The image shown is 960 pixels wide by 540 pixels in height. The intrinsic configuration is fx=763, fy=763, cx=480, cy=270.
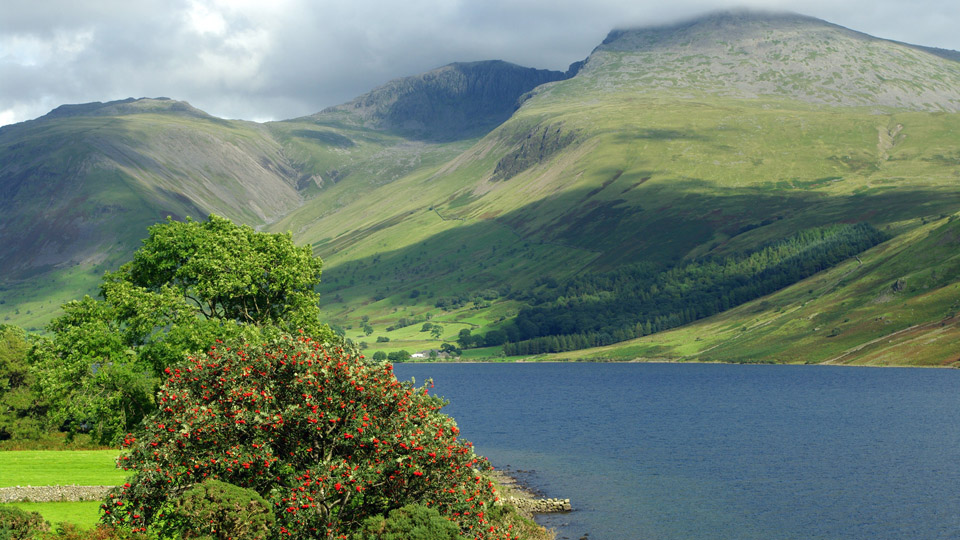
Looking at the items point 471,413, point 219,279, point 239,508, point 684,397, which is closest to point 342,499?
point 239,508

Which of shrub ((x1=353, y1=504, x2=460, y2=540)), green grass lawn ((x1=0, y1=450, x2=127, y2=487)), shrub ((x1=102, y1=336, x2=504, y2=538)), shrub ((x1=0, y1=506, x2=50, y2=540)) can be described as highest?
shrub ((x1=102, y1=336, x2=504, y2=538))

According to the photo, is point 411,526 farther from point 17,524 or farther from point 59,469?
point 59,469

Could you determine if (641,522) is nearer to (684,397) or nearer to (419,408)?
(419,408)

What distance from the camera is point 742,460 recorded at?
107625mm

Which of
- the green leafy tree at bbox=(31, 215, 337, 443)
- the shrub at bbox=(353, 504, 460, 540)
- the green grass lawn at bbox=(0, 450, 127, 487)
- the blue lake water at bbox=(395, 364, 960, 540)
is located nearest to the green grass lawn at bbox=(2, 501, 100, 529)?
the green grass lawn at bbox=(0, 450, 127, 487)

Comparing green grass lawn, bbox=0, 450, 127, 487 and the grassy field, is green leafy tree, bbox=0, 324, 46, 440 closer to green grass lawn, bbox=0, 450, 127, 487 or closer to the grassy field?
the grassy field

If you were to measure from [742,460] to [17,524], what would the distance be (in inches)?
3694

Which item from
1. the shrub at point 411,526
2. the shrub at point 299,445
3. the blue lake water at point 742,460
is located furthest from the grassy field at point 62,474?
the blue lake water at point 742,460

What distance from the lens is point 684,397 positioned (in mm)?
189125

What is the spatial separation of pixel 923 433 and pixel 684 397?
67.5m

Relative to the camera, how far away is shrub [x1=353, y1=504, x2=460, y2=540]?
3291 centimetres

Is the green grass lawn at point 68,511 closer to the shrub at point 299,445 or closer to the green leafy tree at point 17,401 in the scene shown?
the shrub at point 299,445

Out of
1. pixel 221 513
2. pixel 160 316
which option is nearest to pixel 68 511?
pixel 221 513

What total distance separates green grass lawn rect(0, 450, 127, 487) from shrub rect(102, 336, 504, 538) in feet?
69.5
